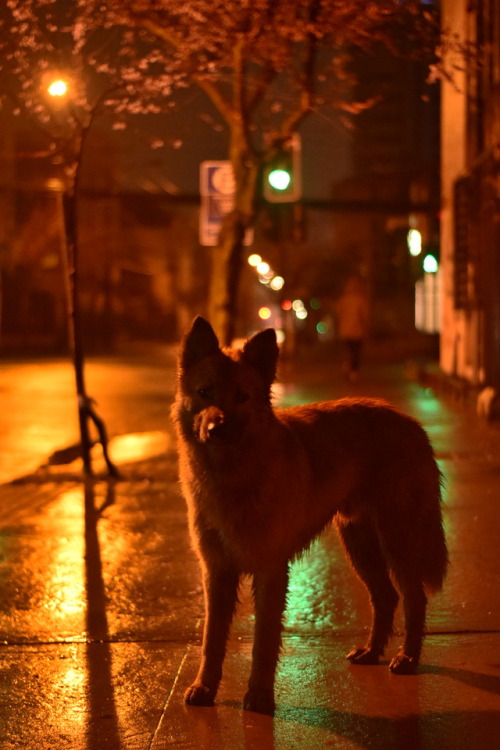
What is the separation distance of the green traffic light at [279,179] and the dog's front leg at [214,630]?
1374cm

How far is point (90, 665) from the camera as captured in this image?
5.14 meters

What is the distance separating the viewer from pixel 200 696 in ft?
14.9

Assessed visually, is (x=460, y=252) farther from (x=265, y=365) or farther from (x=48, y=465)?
(x=265, y=365)

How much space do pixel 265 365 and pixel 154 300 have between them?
72.9 meters

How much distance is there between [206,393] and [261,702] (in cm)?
129

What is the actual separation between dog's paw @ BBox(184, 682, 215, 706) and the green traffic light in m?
13.9

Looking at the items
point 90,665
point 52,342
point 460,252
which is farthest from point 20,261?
point 90,665

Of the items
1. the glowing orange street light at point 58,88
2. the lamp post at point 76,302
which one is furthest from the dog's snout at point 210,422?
the glowing orange street light at point 58,88

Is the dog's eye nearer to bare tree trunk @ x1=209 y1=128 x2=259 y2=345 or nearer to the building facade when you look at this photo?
the building facade

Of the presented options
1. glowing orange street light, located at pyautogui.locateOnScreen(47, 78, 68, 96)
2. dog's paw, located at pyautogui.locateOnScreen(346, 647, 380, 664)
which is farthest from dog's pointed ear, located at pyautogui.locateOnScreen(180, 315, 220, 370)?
glowing orange street light, located at pyautogui.locateOnScreen(47, 78, 68, 96)

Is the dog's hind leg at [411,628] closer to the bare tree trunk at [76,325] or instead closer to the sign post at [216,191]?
the bare tree trunk at [76,325]

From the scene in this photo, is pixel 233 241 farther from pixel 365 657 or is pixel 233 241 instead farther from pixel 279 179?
pixel 365 657

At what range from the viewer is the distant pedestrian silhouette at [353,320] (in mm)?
23469

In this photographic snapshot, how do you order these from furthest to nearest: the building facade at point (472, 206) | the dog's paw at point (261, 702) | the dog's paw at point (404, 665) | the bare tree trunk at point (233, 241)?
1. the building facade at point (472, 206)
2. the bare tree trunk at point (233, 241)
3. the dog's paw at point (404, 665)
4. the dog's paw at point (261, 702)
